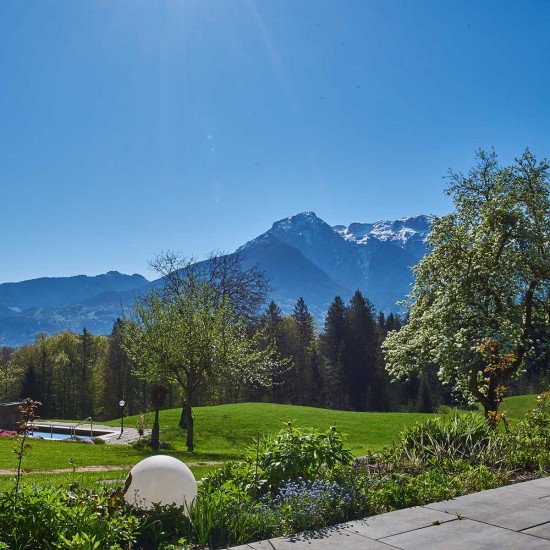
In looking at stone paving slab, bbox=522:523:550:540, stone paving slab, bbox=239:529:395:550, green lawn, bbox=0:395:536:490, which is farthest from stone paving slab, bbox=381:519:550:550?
green lawn, bbox=0:395:536:490

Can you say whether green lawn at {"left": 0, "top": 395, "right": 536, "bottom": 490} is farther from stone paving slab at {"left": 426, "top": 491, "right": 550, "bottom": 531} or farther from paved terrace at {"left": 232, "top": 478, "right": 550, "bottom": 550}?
paved terrace at {"left": 232, "top": 478, "right": 550, "bottom": 550}

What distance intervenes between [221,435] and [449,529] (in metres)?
24.7

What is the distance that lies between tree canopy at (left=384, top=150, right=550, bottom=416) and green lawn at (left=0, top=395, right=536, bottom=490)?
4.05 meters

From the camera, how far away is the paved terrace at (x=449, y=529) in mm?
4867

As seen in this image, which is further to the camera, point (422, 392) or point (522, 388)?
point (522, 388)

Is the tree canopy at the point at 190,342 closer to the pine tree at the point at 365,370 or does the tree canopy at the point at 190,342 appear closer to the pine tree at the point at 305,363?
the pine tree at the point at 365,370

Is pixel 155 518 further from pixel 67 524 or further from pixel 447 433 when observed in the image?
pixel 447 433

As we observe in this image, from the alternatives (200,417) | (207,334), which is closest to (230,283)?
(200,417)

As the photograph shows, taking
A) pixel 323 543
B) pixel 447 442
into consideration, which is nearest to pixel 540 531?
pixel 323 543

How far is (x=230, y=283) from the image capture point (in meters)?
36.7

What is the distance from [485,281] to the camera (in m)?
15.0

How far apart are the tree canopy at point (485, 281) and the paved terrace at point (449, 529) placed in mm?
7397

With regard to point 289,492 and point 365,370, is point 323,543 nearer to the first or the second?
point 289,492

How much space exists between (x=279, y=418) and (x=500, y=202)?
2146 cm
